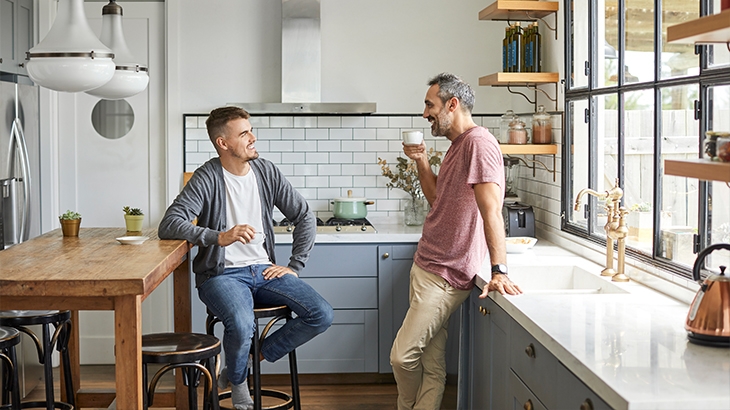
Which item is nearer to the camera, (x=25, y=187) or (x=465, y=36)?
(x=25, y=187)

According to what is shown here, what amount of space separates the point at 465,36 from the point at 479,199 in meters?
2.42

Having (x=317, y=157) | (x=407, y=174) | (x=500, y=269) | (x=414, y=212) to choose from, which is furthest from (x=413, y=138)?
(x=317, y=157)

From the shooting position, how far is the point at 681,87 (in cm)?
303

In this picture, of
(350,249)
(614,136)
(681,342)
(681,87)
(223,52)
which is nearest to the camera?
(681,342)

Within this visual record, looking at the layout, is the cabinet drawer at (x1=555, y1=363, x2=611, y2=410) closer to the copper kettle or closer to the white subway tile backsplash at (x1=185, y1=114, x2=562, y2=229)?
the copper kettle

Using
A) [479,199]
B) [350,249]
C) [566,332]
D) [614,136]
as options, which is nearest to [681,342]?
[566,332]

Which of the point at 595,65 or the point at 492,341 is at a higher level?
the point at 595,65

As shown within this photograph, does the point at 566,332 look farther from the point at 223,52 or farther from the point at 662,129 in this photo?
the point at 223,52

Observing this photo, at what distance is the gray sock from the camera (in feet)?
11.2

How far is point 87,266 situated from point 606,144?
7.84ft

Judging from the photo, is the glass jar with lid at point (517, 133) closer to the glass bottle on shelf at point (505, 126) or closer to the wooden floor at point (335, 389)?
the glass bottle on shelf at point (505, 126)

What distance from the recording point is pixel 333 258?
465 cm

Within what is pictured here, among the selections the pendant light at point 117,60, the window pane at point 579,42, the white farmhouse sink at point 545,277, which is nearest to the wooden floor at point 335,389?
the white farmhouse sink at point 545,277

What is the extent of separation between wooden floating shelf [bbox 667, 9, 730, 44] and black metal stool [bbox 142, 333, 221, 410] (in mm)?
1932
